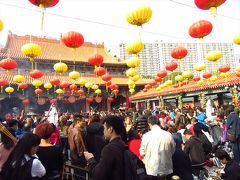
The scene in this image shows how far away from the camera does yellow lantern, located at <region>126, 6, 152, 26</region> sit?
5.51 metres

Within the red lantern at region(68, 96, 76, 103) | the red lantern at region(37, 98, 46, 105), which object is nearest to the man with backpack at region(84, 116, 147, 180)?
the red lantern at region(37, 98, 46, 105)

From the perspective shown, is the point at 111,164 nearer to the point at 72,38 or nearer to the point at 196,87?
the point at 72,38

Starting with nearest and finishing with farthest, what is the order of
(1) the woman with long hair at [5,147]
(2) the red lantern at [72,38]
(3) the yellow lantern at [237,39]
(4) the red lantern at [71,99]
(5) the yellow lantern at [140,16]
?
(1) the woman with long hair at [5,147], (5) the yellow lantern at [140,16], (2) the red lantern at [72,38], (3) the yellow lantern at [237,39], (4) the red lantern at [71,99]

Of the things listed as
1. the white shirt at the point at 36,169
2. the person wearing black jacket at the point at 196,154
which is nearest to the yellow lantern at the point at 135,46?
the person wearing black jacket at the point at 196,154

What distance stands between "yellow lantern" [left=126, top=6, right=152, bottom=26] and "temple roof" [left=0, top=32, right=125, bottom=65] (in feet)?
46.4

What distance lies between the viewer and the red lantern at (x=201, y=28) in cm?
600

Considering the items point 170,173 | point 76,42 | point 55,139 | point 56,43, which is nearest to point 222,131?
point 170,173

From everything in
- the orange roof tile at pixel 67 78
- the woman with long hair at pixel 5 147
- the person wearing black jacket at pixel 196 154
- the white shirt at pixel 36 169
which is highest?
the orange roof tile at pixel 67 78

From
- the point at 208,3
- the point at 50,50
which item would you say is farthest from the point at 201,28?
the point at 50,50

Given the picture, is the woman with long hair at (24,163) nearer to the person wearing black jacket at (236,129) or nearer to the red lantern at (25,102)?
the person wearing black jacket at (236,129)

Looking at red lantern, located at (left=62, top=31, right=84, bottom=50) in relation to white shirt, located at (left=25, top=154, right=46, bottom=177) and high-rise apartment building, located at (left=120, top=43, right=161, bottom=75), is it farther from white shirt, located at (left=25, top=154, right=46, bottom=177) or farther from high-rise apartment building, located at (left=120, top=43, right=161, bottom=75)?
high-rise apartment building, located at (left=120, top=43, right=161, bottom=75)

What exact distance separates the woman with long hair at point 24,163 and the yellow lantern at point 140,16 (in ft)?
13.7

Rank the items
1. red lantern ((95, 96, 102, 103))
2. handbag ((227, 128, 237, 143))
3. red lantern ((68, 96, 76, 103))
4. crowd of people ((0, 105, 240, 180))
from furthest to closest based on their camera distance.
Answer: red lantern ((95, 96, 102, 103)) → red lantern ((68, 96, 76, 103)) → handbag ((227, 128, 237, 143)) → crowd of people ((0, 105, 240, 180))

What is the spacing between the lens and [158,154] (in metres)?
3.10
